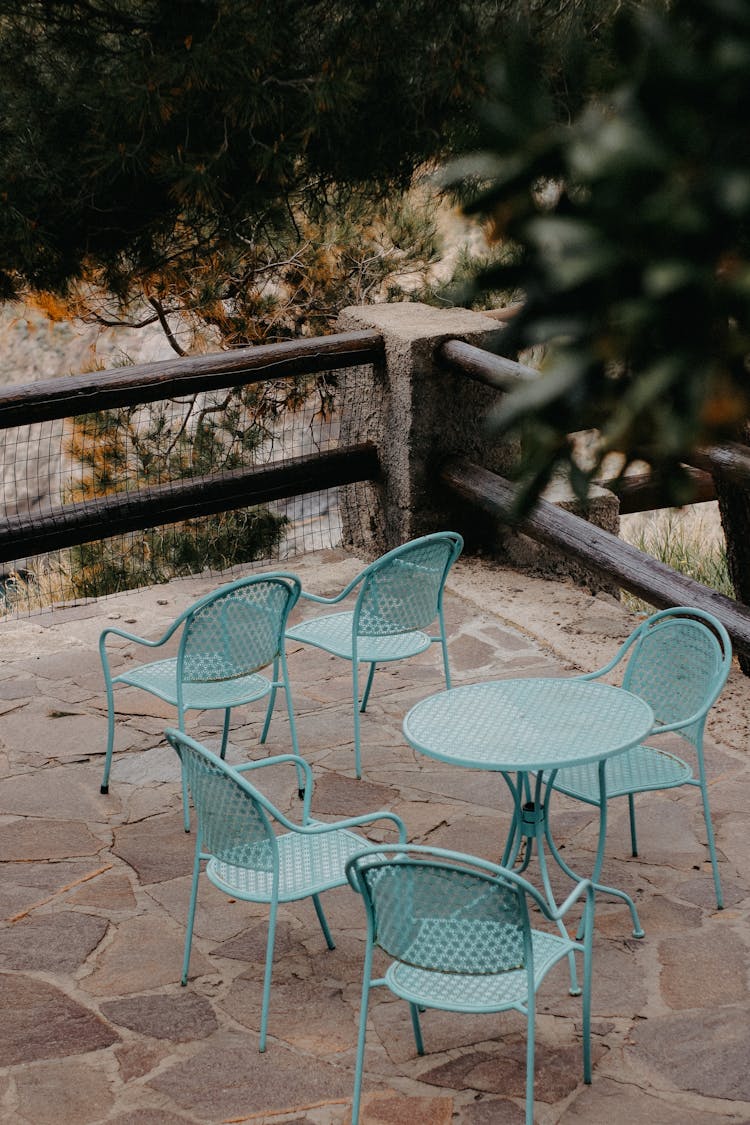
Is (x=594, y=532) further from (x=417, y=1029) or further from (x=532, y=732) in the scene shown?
(x=417, y=1029)

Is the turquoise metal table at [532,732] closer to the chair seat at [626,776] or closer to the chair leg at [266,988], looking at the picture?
the chair seat at [626,776]

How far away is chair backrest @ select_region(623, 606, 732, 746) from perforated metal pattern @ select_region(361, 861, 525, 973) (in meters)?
1.14

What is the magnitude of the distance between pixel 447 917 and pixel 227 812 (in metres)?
0.64

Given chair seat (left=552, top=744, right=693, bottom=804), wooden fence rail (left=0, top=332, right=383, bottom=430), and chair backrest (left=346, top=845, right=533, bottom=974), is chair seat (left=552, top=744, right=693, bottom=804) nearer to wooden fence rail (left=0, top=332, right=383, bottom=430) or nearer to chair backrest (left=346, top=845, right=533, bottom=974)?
chair backrest (left=346, top=845, right=533, bottom=974)

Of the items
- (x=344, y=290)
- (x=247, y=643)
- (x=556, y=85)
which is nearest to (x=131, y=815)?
(x=247, y=643)

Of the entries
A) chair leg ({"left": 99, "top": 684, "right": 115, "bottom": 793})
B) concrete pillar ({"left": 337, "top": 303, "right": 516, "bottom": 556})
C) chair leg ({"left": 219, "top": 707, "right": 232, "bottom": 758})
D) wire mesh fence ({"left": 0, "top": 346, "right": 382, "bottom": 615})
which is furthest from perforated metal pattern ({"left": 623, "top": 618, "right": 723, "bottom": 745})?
wire mesh fence ({"left": 0, "top": 346, "right": 382, "bottom": 615})

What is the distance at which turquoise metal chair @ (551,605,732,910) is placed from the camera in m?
3.45

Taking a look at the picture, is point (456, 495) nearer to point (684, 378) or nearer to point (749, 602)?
point (749, 602)

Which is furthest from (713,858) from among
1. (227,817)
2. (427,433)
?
(427,433)

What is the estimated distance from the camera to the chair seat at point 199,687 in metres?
4.11

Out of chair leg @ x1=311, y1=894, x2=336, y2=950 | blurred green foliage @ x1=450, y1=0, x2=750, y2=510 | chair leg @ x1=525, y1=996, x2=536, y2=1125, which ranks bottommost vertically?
chair leg @ x1=311, y1=894, x2=336, y2=950

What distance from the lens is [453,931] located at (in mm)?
2494

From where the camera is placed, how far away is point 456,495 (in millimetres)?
6246

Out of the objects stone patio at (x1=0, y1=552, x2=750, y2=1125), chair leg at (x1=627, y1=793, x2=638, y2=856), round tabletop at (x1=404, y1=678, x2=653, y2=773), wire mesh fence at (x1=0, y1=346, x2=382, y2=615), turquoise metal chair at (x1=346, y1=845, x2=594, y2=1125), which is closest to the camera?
turquoise metal chair at (x1=346, y1=845, x2=594, y2=1125)
